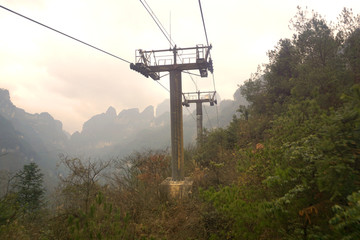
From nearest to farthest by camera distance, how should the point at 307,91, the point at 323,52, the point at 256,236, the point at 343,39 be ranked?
the point at 256,236 → the point at 307,91 → the point at 323,52 → the point at 343,39

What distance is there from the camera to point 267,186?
3967 millimetres

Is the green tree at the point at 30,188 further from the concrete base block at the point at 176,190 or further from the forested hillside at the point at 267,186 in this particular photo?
the concrete base block at the point at 176,190

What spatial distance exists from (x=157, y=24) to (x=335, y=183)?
22.6 ft

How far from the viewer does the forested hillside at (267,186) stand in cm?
237

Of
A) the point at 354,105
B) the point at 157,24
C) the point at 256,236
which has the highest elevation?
the point at 157,24

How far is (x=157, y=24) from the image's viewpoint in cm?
706

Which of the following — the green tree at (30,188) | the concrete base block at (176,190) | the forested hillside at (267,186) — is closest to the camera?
the forested hillside at (267,186)

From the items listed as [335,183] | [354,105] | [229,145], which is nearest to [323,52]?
[229,145]

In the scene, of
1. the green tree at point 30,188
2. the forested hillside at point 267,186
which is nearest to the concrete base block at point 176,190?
the forested hillside at point 267,186

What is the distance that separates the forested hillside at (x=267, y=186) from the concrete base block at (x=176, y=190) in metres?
0.28

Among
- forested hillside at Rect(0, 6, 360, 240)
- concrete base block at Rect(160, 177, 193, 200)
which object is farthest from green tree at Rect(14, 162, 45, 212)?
concrete base block at Rect(160, 177, 193, 200)

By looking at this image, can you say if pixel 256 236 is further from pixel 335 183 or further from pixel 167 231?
pixel 167 231

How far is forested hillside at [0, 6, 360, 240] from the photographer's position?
2.37m

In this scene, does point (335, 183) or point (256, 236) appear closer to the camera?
point (335, 183)
